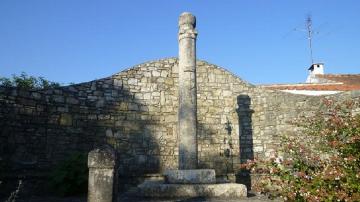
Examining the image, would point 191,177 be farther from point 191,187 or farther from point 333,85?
point 333,85

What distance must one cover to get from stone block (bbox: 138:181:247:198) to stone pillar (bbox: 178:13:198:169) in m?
A: 0.91

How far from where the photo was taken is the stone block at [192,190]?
7555mm

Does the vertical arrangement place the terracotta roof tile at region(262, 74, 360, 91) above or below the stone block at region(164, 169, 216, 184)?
above

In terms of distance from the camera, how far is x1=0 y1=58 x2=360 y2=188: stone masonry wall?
32.1ft

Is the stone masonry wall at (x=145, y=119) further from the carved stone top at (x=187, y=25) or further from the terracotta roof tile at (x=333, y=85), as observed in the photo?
→ the terracotta roof tile at (x=333, y=85)

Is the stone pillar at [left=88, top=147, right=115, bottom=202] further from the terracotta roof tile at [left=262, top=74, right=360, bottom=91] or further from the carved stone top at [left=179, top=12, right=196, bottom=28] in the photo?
the terracotta roof tile at [left=262, top=74, right=360, bottom=91]

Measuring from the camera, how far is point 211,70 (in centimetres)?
1301

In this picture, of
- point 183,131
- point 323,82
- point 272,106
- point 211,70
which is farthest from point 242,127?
point 323,82

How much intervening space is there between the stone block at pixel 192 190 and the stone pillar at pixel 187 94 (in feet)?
2.99

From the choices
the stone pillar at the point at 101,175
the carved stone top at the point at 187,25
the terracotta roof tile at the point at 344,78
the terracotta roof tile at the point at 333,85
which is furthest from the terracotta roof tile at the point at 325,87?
the stone pillar at the point at 101,175

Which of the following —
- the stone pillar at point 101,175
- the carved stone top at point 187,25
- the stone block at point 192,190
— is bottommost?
the stone block at point 192,190

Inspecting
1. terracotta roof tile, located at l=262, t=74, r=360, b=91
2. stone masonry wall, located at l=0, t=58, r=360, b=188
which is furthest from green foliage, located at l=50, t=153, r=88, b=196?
terracotta roof tile, located at l=262, t=74, r=360, b=91

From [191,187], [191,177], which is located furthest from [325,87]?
[191,187]

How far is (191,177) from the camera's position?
26.5 ft
